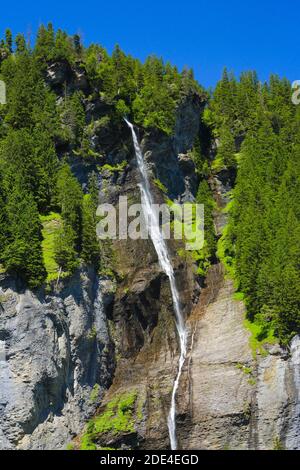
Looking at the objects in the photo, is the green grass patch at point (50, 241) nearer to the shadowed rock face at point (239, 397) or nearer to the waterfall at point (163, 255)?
the waterfall at point (163, 255)

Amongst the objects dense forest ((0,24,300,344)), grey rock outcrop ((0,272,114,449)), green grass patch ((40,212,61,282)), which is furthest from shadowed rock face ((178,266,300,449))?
green grass patch ((40,212,61,282))

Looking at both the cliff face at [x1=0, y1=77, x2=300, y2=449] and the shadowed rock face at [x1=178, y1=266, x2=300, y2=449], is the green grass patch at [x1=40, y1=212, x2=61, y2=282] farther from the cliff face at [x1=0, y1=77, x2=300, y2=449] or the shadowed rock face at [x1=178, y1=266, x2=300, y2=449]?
the shadowed rock face at [x1=178, y1=266, x2=300, y2=449]

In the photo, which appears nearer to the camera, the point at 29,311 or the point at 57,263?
the point at 29,311

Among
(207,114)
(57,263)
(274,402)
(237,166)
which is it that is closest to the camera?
(274,402)

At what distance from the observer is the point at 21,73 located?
82.3 meters

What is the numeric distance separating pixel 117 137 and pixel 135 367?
31.9 metres

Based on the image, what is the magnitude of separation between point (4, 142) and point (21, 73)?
1479 cm

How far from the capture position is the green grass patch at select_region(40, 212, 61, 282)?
6200cm

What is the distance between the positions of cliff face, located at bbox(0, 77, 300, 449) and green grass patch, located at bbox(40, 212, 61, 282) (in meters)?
1.47

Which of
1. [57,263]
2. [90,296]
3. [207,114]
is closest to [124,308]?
[90,296]

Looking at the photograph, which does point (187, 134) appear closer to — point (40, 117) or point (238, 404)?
point (40, 117)

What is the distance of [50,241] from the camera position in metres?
64.9

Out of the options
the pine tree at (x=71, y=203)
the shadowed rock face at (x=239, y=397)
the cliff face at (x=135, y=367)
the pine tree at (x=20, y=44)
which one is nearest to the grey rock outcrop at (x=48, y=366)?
the cliff face at (x=135, y=367)

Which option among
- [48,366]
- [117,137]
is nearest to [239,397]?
[48,366]
